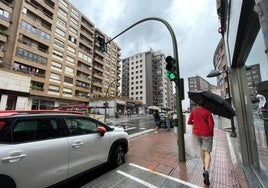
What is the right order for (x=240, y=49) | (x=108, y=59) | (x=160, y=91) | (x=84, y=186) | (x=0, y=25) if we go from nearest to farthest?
(x=84, y=186)
(x=240, y=49)
(x=0, y=25)
(x=108, y=59)
(x=160, y=91)

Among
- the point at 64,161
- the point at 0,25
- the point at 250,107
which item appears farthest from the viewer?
the point at 0,25

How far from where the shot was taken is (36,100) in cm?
2980

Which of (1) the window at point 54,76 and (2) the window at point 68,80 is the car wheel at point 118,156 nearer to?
(1) the window at point 54,76

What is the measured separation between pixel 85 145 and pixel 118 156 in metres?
1.54

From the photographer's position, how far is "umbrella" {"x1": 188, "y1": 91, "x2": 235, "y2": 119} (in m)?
3.61

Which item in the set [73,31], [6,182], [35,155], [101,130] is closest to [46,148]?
[35,155]

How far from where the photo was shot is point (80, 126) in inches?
151

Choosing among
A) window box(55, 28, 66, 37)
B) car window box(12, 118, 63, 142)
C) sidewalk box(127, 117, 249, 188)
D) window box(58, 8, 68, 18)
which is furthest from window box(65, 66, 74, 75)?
car window box(12, 118, 63, 142)

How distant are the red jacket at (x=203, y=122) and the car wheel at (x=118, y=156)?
2.35m

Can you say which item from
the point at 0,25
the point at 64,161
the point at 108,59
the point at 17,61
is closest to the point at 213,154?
the point at 64,161

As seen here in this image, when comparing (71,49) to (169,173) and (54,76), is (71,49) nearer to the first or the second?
(54,76)

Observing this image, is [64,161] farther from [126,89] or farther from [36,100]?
[126,89]

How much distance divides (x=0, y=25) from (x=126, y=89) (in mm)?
65006

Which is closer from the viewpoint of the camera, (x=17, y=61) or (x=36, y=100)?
(x=17, y=61)
